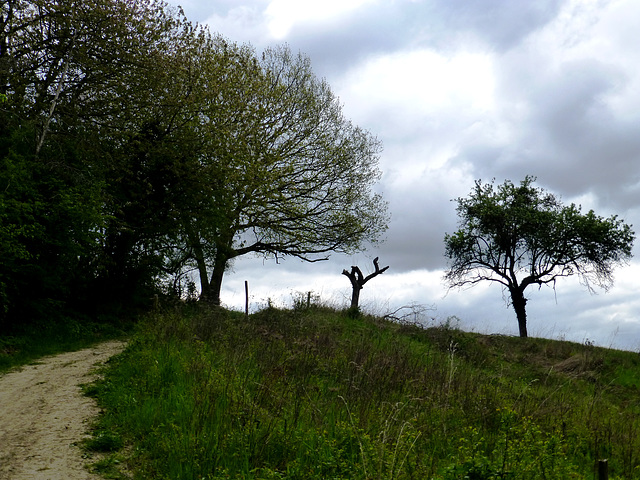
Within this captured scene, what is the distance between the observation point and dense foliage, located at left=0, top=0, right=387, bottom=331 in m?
18.8

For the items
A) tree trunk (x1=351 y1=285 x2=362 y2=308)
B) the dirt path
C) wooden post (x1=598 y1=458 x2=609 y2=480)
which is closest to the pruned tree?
tree trunk (x1=351 y1=285 x2=362 y2=308)

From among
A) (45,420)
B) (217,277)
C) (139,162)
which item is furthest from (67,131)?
(45,420)

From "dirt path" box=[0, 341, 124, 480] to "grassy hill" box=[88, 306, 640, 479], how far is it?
37cm

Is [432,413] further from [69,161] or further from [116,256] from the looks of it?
[116,256]

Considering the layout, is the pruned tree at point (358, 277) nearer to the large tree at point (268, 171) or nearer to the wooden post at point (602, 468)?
the large tree at point (268, 171)

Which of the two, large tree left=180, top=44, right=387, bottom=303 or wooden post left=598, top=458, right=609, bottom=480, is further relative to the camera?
large tree left=180, top=44, right=387, bottom=303

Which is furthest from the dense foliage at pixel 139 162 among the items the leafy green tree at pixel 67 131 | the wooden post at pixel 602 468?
the wooden post at pixel 602 468

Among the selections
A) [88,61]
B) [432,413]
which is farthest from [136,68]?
[432,413]

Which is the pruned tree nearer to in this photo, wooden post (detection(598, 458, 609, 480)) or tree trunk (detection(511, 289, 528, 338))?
tree trunk (detection(511, 289, 528, 338))

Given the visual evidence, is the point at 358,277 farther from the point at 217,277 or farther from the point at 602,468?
the point at 602,468

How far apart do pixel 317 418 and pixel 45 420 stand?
4755mm

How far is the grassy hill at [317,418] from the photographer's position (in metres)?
6.12

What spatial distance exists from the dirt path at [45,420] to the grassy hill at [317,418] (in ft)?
1.23

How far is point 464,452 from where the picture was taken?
23.1ft
